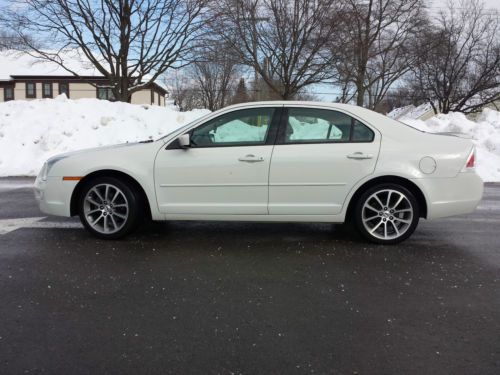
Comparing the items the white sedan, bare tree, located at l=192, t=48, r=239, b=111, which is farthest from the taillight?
bare tree, located at l=192, t=48, r=239, b=111

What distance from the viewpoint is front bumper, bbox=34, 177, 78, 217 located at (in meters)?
5.40

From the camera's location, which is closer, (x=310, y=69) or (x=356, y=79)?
(x=310, y=69)

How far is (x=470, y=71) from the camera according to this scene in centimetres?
2923

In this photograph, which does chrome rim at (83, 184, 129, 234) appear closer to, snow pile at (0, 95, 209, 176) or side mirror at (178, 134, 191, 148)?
side mirror at (178, 134, 191, 148)

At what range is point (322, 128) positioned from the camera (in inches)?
209

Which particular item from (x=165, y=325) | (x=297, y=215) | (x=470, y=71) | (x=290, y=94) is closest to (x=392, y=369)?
(x=165, y=325)

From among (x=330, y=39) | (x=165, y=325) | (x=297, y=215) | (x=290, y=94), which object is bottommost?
(x=165, y=325)

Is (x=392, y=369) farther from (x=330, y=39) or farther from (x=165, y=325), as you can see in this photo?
(x=330, y=39)

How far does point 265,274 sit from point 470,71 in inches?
1151

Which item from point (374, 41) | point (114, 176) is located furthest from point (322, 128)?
point (374, 41)

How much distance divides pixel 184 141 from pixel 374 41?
18911mm

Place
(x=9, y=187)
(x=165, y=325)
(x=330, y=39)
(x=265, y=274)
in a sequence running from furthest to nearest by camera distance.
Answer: (x=330, y=39)
(x=9, y=187)
(x=265, y=274)
(x=165, y=325)

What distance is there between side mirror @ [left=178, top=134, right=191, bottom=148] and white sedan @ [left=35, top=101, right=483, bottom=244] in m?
0.01

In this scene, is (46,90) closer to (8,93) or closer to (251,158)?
(8,93)
